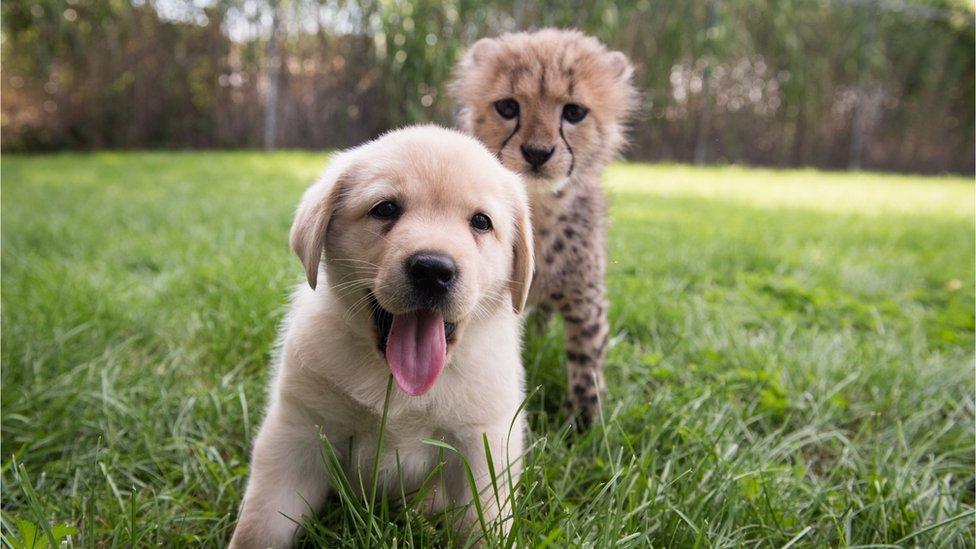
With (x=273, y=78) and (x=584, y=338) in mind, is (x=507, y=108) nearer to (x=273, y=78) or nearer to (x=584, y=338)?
(x=584, y=338)

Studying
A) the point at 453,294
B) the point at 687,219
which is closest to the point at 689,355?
the point at 453,294

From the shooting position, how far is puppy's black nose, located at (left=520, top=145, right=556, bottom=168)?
2.29 metres

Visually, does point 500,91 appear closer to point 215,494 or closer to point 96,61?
point 215,494

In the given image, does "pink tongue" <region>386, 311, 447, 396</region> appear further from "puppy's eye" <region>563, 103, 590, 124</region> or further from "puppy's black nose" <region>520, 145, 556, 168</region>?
"puppy's eye" <region>563, 103, 590, 124</region>

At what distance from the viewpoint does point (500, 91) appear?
243 centimetres

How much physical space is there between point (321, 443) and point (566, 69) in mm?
1548

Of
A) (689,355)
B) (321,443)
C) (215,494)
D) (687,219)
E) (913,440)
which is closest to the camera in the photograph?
(321,443)

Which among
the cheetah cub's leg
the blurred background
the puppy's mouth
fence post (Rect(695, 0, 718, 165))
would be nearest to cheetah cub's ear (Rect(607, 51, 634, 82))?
the cheetah cub's leg

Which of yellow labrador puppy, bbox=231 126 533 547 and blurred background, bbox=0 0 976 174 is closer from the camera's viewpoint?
yellow labrador puppy, bbox=231 126 533 547

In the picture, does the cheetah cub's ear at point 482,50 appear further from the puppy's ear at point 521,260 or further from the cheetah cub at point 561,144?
the puppy's ear at point 521,260

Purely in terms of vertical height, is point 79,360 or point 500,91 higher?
point 500,91

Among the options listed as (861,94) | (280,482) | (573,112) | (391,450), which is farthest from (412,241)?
(861,94)

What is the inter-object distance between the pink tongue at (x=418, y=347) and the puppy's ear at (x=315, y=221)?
226 millimetres

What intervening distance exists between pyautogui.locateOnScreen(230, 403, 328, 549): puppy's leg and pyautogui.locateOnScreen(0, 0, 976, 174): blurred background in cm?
430
